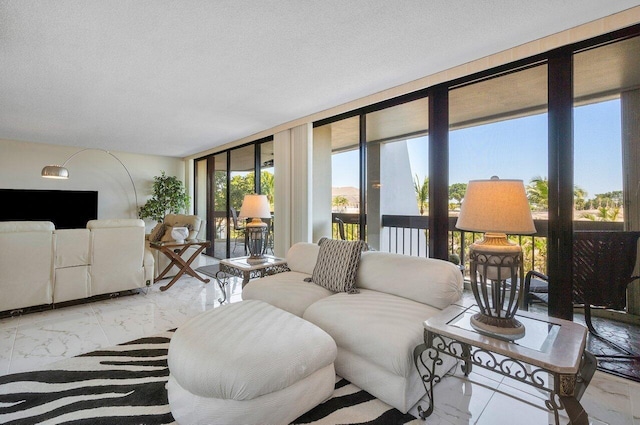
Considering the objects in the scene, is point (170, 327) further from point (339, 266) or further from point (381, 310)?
point (381, 310)

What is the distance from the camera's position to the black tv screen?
5.48m

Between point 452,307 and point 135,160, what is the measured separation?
7.52 m

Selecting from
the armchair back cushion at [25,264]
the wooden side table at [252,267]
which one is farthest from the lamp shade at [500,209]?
the armchair back cushion at [25,264]

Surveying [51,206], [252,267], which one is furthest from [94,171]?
[252,267]

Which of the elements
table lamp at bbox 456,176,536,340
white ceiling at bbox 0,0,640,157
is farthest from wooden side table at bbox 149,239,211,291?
table lamp at bbox 456,176,536,340

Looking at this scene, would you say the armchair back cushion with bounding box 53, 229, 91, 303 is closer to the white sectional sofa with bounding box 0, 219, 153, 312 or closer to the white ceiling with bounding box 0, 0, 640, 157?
the white sectional sofa with bounding box 0, 219, 153, 312

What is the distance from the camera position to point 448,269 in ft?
6.69

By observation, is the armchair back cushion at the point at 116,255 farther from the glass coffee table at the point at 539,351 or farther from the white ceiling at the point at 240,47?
the glass coffee table at the point at 539,351

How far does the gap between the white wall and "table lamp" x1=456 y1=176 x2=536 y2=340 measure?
24.6 ft

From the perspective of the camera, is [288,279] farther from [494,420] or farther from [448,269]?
[494,420]

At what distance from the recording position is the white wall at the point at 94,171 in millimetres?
5531

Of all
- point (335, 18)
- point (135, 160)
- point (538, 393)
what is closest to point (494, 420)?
point (538, 393)

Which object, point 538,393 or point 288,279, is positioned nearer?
point 538,393

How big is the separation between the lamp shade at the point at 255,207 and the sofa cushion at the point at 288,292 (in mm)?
796
